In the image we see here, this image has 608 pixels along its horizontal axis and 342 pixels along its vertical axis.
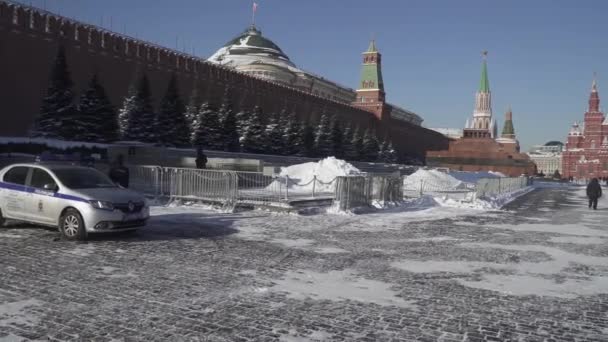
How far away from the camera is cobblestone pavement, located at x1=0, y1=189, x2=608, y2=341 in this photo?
4.23 m

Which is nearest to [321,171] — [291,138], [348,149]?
Answer: [291,138]

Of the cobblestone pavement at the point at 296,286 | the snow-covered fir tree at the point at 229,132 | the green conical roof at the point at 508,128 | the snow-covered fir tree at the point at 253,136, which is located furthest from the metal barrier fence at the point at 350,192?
the green conical roof at the point at 508,128

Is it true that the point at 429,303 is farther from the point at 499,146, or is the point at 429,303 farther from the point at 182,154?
the point at 499,146

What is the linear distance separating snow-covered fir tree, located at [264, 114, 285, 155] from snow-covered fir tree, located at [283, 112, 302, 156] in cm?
50

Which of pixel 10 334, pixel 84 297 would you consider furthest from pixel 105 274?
pixel 10 334

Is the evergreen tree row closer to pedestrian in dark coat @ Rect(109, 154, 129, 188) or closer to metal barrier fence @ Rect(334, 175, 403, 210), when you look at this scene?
pedestrian in dark coat @ Rect(109, 154, 129, 188)

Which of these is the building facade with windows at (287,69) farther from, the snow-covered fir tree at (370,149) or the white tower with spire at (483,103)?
the white tower with spire at (483,103)

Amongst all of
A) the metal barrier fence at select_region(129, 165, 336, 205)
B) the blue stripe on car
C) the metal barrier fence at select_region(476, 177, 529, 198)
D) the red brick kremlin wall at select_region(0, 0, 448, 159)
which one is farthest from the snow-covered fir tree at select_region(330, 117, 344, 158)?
the blue stripe on car

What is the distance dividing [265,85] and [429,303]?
147 feet

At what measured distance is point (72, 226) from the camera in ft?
25.9

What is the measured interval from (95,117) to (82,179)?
17.7 meters

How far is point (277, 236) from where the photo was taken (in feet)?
30.7

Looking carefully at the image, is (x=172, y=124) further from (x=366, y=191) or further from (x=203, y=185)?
(x=366, y=191)

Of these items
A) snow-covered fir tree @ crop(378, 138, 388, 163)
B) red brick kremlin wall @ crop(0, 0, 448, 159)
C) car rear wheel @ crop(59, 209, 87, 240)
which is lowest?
car rear wheel @ crop(59, 209, 87, 240)
